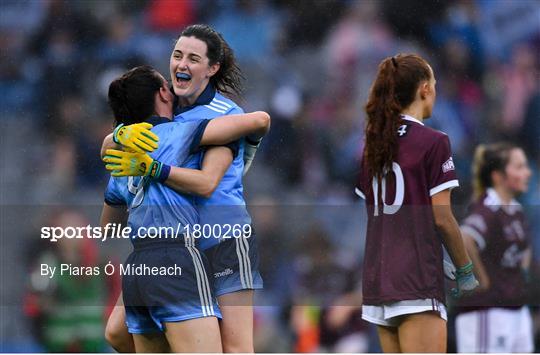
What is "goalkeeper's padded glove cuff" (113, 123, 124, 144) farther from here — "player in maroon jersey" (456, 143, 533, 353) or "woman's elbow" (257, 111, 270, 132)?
"player in maroon jersey" (456, 143, 533, 353)

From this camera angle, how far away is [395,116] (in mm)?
3404

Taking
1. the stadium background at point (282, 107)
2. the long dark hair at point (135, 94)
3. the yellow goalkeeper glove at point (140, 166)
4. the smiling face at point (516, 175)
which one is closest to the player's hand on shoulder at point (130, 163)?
the yellow goalkeeper glove at point (140, 166)

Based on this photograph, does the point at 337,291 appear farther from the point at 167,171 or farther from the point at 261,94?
the point at 167,171

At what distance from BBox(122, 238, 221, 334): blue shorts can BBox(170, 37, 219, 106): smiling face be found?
19.4 inches

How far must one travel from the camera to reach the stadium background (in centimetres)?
444

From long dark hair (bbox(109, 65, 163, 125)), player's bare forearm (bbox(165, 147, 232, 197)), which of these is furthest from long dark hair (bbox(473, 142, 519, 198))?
long dark hair (bbox(109, 65, 163, 125))

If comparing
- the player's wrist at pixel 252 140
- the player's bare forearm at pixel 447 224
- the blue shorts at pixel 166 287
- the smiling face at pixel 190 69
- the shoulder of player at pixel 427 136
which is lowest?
the blue shorts at pixel 166 287

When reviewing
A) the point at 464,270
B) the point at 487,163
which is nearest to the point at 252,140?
the point at 464,270

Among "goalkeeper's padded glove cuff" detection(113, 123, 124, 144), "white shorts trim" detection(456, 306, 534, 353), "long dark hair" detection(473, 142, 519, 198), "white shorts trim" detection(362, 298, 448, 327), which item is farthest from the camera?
"white shorts trim" detection(456, 306, 534, 353)

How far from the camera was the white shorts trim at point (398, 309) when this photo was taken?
3.32 metres

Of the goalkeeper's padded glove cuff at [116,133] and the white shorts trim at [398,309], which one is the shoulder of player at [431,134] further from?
the goalkeeper's padded glove cuff at [116,133]

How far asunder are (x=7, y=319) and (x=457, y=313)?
1.96 meters

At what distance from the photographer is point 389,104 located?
341 centimetres

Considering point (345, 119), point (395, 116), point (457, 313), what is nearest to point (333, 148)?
point (345, 119)
